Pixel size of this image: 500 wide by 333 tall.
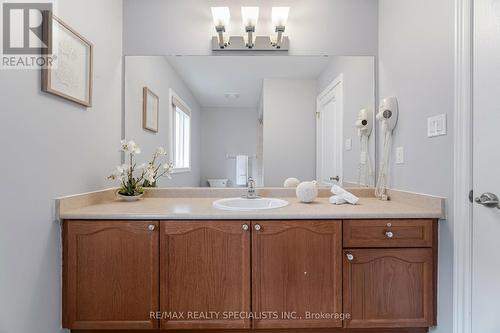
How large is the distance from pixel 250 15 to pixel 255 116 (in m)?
0.70

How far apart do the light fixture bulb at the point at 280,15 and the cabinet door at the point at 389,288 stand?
1581 millimetres

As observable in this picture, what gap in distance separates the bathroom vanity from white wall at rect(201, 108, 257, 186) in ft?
2.34

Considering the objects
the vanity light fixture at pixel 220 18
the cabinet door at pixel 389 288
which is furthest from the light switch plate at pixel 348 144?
the vanity light fixture at pixel 220 18

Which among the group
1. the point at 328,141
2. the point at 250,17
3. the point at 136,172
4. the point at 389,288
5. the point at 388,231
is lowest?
the point at 389,288

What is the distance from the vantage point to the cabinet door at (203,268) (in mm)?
1414

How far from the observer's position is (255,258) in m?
1.42

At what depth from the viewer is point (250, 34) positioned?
1974 mm

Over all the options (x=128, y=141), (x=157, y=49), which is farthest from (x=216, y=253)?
(x=157, y=49)

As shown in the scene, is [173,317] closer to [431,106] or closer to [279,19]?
[431,106]

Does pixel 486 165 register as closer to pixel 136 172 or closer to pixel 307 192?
pixel 307 192

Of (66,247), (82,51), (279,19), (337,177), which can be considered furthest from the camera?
(337,177)

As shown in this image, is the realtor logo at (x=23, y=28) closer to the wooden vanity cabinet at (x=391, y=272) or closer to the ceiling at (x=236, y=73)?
the ceiling at (x=236, y=73)

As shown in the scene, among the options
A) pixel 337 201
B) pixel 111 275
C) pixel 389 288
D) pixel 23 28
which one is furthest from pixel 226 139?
pixel 389 288

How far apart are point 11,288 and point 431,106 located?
7.07 feet
